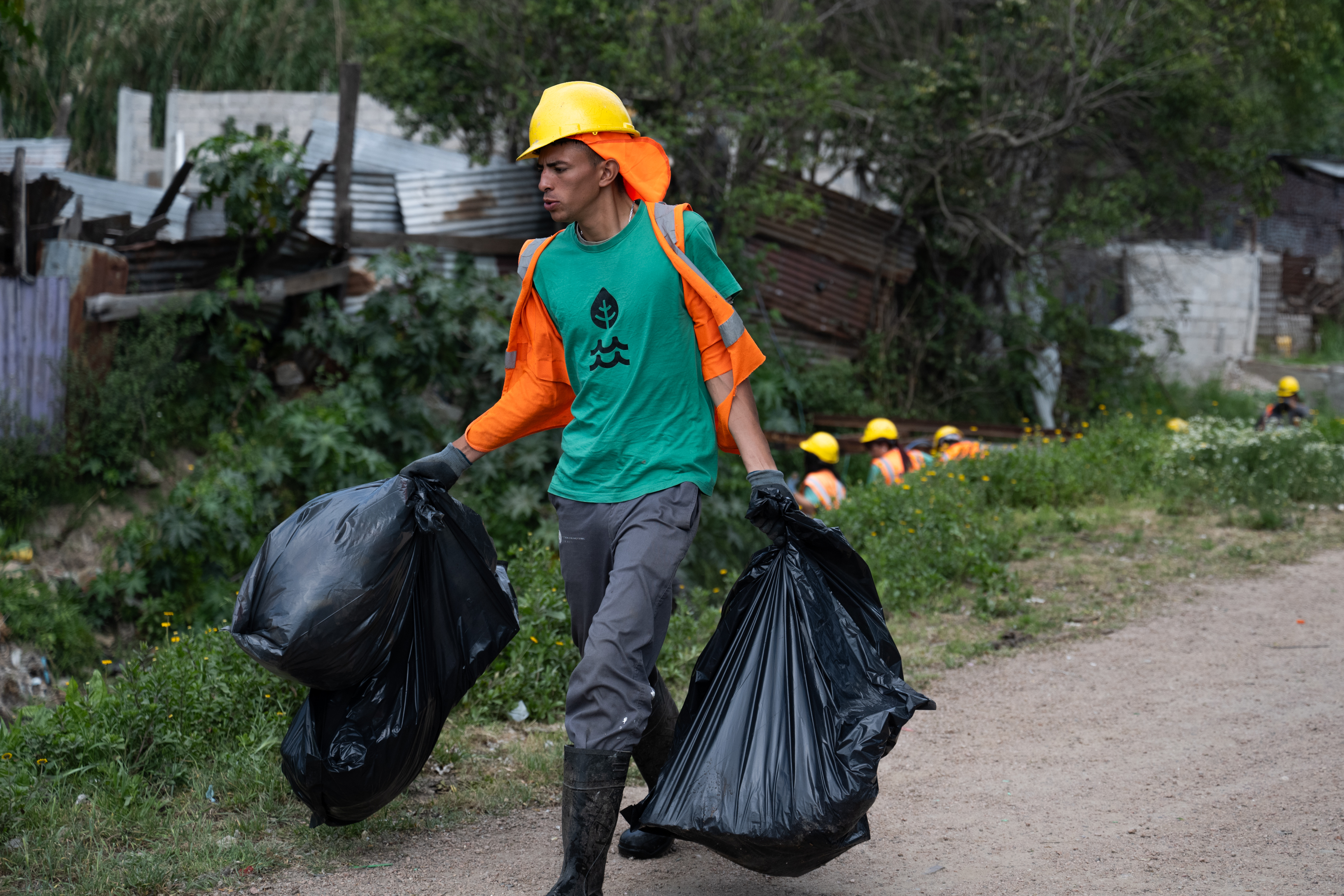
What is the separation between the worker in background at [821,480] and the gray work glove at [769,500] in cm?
316

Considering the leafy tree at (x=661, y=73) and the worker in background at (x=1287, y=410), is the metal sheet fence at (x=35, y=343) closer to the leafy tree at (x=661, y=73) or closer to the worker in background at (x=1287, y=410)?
the leafy tree at (x=661, y=73)

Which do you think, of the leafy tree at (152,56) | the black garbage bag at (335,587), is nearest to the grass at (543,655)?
the black garbage bag at (335,587)

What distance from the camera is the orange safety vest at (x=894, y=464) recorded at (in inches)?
302

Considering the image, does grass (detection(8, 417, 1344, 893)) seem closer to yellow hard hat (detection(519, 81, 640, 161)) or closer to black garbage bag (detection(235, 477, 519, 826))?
black garbage bag (detection(235, 477, 519, 826))

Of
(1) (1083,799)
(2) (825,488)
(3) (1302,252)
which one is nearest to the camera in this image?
(1) (1083,799)

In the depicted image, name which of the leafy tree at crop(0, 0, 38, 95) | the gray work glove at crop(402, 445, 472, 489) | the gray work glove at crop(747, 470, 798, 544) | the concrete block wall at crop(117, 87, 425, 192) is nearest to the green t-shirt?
the gray work glove at crop(747, 470, 798, 544)

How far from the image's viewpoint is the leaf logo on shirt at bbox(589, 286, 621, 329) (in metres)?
2.60

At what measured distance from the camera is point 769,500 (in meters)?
2.56

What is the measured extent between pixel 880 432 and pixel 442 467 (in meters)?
6.41

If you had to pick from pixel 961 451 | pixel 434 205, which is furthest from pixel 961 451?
pixel 434 205

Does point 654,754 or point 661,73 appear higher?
point 661,73

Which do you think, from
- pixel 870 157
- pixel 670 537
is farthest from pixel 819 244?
pixel 670 537

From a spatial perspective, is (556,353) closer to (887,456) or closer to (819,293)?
(887,456)

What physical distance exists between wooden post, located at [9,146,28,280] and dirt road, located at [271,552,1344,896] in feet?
21.6
